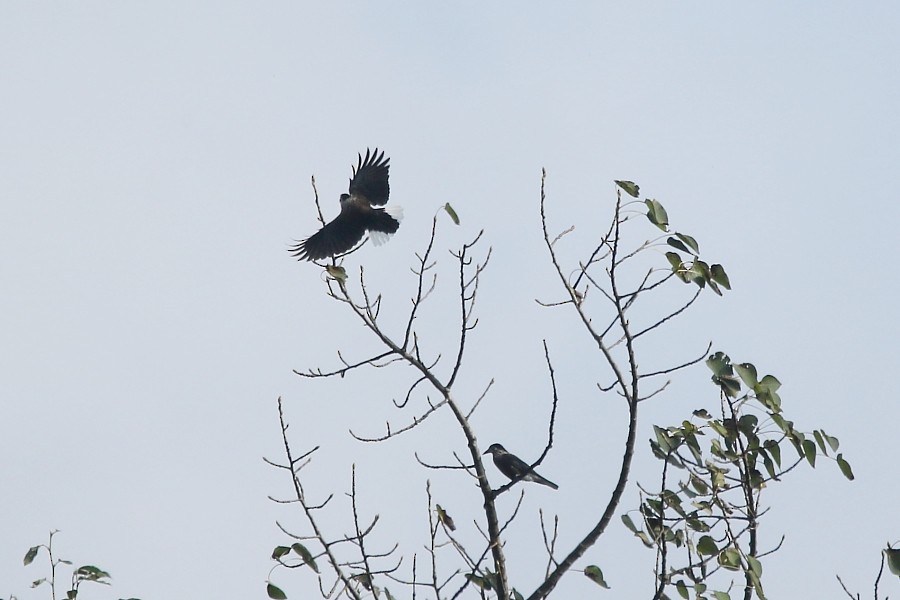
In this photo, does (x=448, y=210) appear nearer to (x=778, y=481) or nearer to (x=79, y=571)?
(x=778, y=481)

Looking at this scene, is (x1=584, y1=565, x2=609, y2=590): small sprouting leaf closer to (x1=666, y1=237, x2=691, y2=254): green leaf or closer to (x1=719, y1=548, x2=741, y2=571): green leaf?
(x1=719, y1=548, x2=741, y2=571): green leaf

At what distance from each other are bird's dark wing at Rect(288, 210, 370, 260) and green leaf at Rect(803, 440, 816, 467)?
5208 mm

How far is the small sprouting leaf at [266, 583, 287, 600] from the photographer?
12.1 feet

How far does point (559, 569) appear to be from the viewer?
374 centimetres

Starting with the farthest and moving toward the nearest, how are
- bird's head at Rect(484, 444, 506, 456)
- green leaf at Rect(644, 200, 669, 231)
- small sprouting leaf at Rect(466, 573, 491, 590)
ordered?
1. bird's head at Rect(484, 444, 506, 456)
2. small sprouting leaf at Rect(466, 573, 491, 590)
3. green leaf at Rect(644, 200, 669, 231)

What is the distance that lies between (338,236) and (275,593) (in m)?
4.86

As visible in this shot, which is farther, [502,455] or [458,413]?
[502,455]

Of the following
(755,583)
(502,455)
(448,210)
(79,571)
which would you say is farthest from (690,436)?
(502,455)

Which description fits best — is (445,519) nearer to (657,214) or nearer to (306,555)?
(306,555)

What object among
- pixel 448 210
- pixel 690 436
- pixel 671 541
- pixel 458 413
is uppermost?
pixel 448 210

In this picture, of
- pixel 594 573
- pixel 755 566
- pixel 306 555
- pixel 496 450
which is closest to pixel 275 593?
pixel 306 555

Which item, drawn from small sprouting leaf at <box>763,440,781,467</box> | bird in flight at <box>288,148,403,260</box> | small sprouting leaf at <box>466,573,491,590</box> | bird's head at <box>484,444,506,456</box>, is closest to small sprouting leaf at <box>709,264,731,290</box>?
small sprouting leaf at <box>763,440,781,467</box>

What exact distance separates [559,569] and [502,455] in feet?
8.81

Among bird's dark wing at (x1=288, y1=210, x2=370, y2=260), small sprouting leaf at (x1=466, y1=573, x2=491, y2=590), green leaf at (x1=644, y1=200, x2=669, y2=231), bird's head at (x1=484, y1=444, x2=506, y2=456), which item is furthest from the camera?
bird's dark wing at (x1=288, y1=210, x2=370, y2=260)
